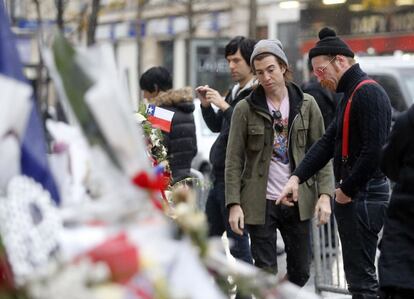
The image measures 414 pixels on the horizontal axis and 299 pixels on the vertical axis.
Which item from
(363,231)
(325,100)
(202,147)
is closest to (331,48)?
(363,231)

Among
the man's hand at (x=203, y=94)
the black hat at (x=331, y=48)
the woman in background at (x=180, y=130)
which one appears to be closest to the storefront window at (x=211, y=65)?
the woman in background at (x=180, y=130)

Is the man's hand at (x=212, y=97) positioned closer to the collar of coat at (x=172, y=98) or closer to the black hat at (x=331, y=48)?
the collar of coat at (x=172, y=98)

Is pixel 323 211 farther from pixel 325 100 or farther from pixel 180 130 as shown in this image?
pixel 325 100

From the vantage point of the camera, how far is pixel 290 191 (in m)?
6.16

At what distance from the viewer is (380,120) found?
5.88 metres

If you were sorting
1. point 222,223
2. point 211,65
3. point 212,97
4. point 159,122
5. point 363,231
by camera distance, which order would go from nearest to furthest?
1. point 363,231
2. point 212,97
3. point 159,122
4. point 222,223
5. point 211,65

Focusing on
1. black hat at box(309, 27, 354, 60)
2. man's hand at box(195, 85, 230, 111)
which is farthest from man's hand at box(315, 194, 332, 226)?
man's hand at box(195, 85, 230, 111)

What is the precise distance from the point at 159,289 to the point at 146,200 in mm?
269

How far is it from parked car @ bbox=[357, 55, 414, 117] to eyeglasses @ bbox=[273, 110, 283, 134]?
276 inches

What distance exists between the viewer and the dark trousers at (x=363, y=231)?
6090 mm

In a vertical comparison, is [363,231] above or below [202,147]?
above

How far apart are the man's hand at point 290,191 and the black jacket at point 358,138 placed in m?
0.05

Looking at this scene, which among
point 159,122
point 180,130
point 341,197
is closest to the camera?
point 341,197

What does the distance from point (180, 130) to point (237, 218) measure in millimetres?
2188
